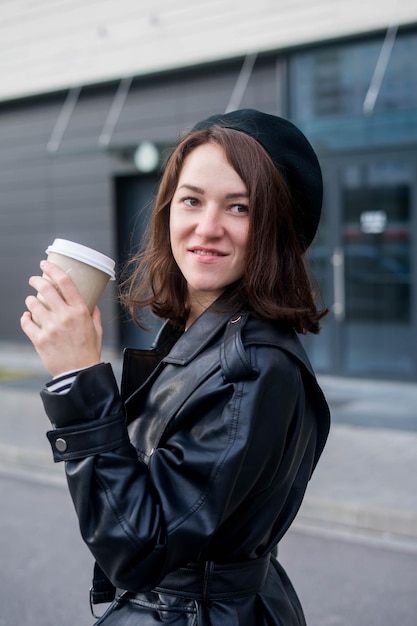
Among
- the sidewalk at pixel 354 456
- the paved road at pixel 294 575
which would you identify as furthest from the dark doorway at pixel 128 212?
the paved road at pixel 294 575

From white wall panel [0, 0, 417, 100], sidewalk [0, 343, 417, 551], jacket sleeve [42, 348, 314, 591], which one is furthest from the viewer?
white wall panel [0, 0, 417, 100]

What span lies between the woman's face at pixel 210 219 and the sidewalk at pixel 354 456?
12.3 feet

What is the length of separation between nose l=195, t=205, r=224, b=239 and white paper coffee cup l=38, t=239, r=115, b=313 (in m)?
0.19

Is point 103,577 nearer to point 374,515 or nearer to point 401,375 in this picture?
point 374,515

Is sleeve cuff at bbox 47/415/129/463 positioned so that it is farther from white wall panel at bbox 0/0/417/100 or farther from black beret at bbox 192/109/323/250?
white wall panel at bbox 0/0/417/100

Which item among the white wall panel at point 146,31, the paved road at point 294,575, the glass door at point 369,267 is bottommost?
the paved road at point 294,575

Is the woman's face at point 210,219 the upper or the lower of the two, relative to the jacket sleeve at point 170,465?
upper

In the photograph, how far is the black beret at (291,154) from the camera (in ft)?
4.42

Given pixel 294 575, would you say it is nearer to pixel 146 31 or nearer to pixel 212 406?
pixel 212 406

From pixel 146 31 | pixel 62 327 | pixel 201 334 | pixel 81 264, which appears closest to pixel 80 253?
pixel 81 264

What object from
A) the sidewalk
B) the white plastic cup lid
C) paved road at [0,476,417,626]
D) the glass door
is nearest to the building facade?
the glass door

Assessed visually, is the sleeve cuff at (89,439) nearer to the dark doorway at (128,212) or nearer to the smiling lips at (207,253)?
the smiling lips at (207,253)

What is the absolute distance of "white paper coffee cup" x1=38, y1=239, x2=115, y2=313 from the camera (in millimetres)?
1296

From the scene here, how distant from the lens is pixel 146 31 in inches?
433
